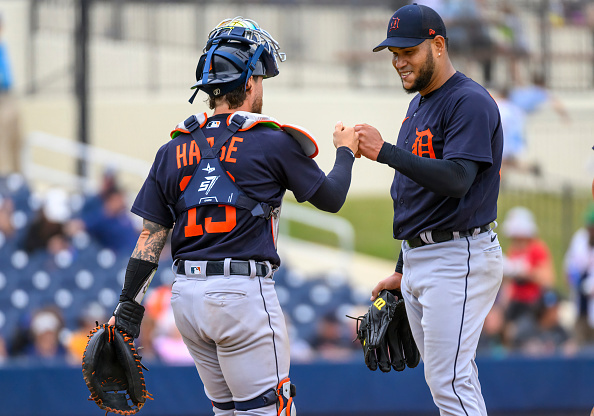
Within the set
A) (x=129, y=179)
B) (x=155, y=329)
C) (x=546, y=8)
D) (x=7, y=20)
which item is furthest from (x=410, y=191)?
(x=546, y=8)

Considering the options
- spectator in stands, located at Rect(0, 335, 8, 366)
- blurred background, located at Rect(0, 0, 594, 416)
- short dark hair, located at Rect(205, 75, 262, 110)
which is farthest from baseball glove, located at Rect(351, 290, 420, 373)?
spectator in stands, located at Rect(0, 335, 8, 366)

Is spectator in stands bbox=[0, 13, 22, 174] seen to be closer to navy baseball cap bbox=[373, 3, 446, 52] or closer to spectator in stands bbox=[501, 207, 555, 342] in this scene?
spectator in stands bbox=[501, 207, 555, 342]

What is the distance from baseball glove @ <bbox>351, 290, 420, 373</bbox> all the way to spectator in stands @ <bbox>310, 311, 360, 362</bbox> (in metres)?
4.23

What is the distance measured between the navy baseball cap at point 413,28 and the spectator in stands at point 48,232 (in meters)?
6.39

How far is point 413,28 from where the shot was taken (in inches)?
151

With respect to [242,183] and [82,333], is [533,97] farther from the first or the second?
[242,183]

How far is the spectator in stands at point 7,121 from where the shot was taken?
415 inches

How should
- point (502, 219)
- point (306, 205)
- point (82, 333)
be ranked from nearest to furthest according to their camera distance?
point (82, 333), point (502, 219), point (306, 205)

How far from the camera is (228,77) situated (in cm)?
377

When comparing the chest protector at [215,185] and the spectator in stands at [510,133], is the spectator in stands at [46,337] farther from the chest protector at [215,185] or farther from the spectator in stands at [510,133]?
the spectator in stands at [510,133]

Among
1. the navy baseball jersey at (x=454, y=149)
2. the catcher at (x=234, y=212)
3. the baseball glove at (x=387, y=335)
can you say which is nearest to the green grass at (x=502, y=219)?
the baseball glove at (x=387, y=335)

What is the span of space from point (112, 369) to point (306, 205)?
10.5 metres

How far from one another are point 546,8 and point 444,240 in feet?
39.6

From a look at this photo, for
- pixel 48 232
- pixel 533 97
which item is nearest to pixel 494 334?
pixel 48 232
